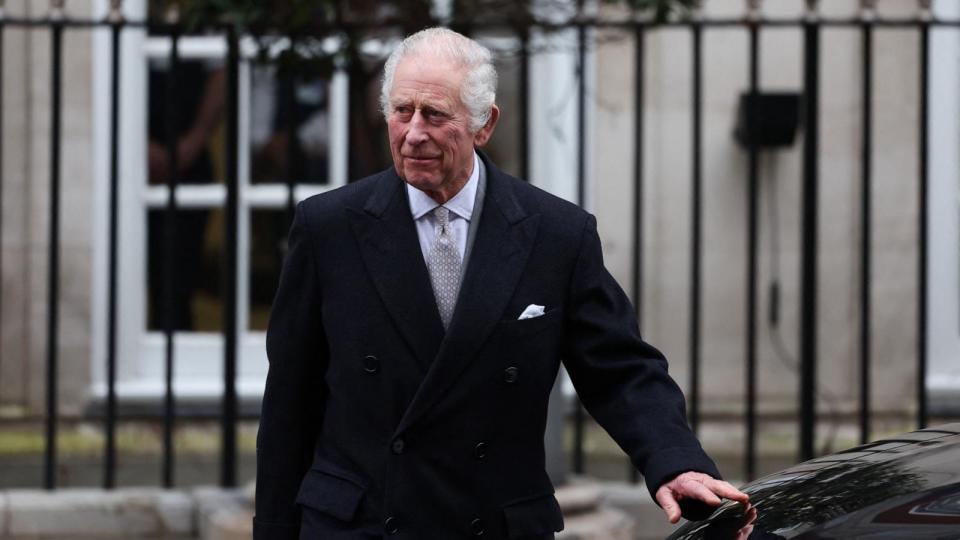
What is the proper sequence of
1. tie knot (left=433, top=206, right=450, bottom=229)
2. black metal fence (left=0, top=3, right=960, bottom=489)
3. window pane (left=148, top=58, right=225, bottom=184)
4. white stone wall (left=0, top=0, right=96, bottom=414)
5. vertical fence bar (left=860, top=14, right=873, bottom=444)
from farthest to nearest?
window pane (left=148, top=58, right=225, bottom=184)
white stone wall (left=0, top=0, right=96, bottom=414)
vertical fence bar (left=860, top=14, right=873, bottom=444)
black metal fence (left=0, top=3, right=960, bottom=489)
tie knot (left=433, top=206, right=450, bottom=229)

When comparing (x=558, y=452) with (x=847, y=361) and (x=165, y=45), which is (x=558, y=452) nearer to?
(x=847, y=361)

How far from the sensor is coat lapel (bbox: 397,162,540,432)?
3.46 meters

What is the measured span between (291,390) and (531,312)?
503mm

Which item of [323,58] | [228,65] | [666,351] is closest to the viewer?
[323,58]

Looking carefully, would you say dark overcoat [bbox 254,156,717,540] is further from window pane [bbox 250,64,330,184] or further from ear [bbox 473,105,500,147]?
window pane [bbox 250,64,330,184]

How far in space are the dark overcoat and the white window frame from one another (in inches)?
198

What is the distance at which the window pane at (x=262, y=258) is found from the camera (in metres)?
8.96

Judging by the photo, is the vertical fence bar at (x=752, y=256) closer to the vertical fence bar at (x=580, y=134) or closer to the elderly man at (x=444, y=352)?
the vertical fence bar at (x=580, y=134)

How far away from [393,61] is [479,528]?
35.8 inches

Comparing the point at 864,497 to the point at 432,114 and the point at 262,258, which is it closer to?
A: the point at 432,114

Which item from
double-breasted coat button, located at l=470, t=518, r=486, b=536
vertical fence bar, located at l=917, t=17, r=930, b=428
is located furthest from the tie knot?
vertical fence bar, located at l=917, t=17, r=930, b=428

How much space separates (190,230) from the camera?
9.04 m

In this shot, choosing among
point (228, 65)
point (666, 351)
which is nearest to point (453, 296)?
point (228, 65)

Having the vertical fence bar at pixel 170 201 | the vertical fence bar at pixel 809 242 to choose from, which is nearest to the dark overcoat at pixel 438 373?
the vertical fence bar at pixel 170 201
